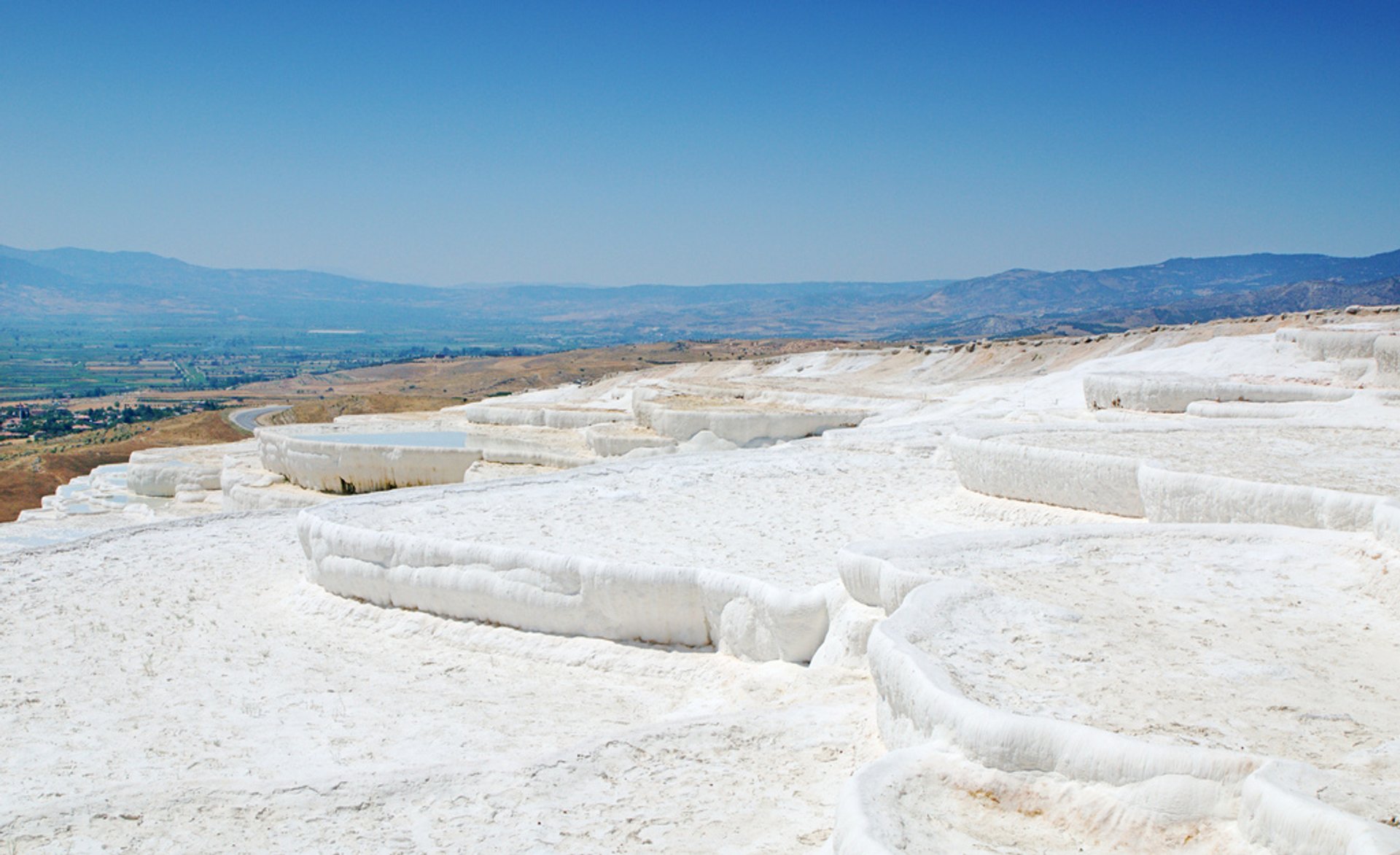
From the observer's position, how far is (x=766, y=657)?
5.99 metres

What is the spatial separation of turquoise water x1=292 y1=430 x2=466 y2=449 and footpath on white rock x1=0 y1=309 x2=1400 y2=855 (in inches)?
210

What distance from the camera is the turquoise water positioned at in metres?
15.7

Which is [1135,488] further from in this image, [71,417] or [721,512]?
[71,417]

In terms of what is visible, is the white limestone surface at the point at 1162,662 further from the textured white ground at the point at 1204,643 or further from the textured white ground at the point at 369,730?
the textured white ground at the point at 369,730

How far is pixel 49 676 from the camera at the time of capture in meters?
6.41

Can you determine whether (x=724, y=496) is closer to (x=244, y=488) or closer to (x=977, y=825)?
(x=977, y=825)

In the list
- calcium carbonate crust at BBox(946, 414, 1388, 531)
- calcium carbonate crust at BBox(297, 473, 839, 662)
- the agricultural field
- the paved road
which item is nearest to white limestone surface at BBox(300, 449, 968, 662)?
calcium carbonate crust at BBox(297, 473, 839, 662)

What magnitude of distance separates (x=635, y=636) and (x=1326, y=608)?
11.4 ft

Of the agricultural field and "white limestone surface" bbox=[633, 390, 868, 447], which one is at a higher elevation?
"white limestone surface" bbox=[633, 390, 868, 447]

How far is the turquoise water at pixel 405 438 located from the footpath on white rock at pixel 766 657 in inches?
210

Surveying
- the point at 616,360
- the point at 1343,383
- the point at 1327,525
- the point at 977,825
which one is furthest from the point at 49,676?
the point at 616,360

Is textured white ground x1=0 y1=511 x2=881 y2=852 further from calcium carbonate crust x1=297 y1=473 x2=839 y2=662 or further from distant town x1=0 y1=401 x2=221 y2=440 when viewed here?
distant town x1=0 y1=401 x2=221 y2=440

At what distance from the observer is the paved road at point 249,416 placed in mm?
37094

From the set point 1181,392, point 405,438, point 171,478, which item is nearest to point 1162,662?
point 1181,392
